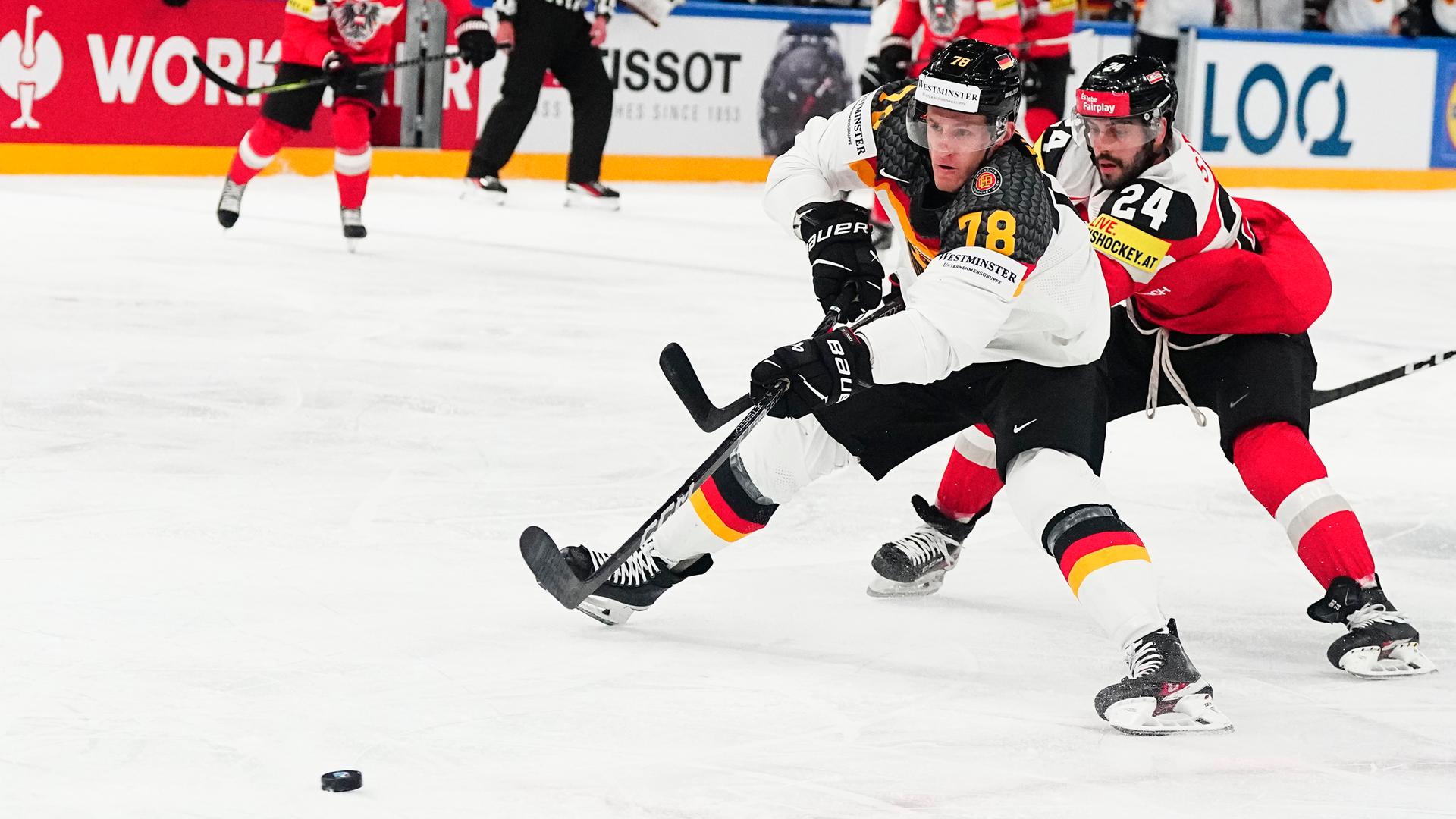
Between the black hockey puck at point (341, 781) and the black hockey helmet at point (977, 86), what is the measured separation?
1103mm

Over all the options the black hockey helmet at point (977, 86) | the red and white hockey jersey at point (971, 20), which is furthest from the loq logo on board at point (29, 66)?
the black hockey helmet at point (977, 86)

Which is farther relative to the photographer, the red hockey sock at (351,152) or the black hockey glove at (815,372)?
the red hockey sock at (351,152)

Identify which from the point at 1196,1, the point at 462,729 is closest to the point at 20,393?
the point at 462,729

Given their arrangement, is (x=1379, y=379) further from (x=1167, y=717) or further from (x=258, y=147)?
(x=258, y=147)

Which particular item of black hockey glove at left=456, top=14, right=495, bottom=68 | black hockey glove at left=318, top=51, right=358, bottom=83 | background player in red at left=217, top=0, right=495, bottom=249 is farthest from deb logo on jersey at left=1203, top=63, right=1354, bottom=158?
black hockey glove at left=318, top=51, right=358, bottom=83

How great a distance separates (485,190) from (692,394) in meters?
5.94

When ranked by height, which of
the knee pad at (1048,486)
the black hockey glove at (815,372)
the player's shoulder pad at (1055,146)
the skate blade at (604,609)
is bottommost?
the skate blade at (604,609)

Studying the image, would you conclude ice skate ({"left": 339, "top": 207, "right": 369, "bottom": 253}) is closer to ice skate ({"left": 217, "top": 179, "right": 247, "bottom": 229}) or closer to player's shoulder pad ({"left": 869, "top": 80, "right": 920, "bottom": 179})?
ice skate ({"left": 217, "top": 179, "right": 247, "bottom": 229})

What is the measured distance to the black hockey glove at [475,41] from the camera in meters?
6.81

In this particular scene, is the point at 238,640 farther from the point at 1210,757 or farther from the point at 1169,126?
the point at 1169,126

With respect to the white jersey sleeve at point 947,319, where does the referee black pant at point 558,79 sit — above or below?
below

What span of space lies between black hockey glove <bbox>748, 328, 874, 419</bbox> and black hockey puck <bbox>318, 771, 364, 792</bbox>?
688mm

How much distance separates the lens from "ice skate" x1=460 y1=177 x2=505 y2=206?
8258 millimetres

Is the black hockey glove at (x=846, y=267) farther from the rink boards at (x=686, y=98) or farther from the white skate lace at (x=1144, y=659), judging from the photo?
the rink boards at (x=686, y=98)
